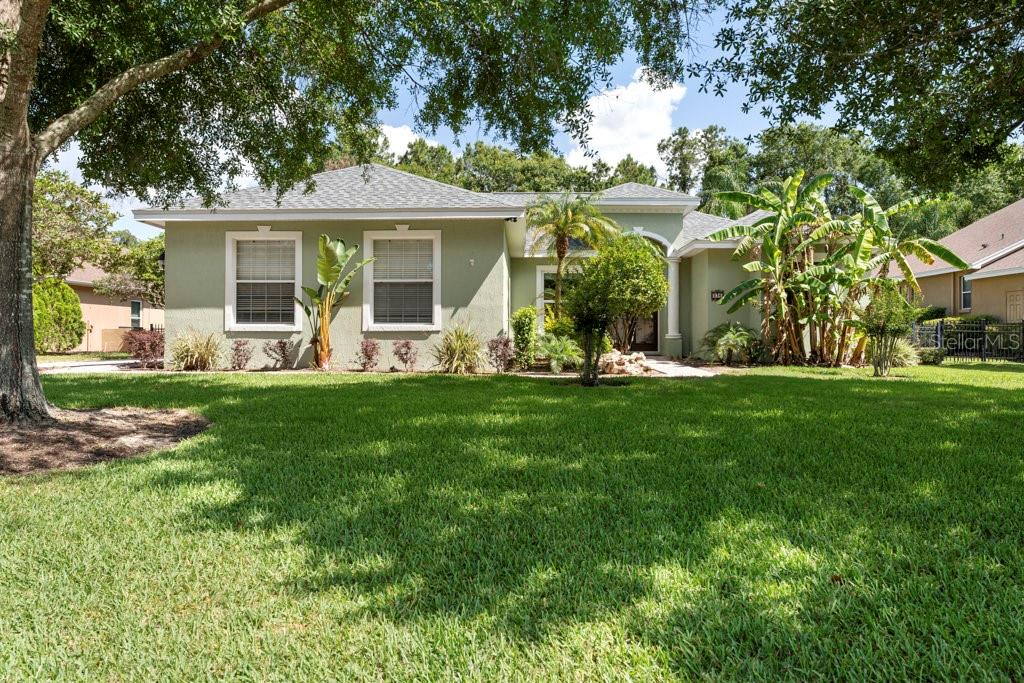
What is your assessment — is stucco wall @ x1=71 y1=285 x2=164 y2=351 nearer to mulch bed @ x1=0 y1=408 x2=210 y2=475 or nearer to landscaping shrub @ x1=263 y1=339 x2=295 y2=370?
landscaping shrub @ x1=263 y1=339 x2=295 y2=370

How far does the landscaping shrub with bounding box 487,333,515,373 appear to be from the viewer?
13188mm

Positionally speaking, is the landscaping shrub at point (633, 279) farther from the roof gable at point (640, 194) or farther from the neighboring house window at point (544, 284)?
the roof gable at point (640, 194)

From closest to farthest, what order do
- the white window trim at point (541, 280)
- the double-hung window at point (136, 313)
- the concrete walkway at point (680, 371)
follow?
1. the concrete walkway at point (680, 371)
2. the white window trim at point (541, 280)
3. the double-hung window at point (136, 313)

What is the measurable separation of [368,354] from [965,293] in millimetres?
23556

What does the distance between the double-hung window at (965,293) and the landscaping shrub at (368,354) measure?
22813 mm

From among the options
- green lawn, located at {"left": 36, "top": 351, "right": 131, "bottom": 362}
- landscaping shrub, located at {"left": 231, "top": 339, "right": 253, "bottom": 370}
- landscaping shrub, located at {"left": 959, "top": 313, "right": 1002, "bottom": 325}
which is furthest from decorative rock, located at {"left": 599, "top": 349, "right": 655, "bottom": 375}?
green lawn, located at {"left": 36, "top": 351, "right": 131, "bottom": 362}

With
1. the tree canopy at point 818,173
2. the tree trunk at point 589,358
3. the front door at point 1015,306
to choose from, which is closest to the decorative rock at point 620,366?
the tree trunk at point 589,358

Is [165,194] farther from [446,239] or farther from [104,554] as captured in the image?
[104,554]

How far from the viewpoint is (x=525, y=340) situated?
13.8 m

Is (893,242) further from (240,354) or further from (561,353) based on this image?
(240,354)

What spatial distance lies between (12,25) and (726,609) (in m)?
7.52

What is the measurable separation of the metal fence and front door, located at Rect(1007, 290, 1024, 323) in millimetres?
2381

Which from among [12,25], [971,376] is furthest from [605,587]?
[971,376]

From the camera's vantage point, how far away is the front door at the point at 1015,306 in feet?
64.9
